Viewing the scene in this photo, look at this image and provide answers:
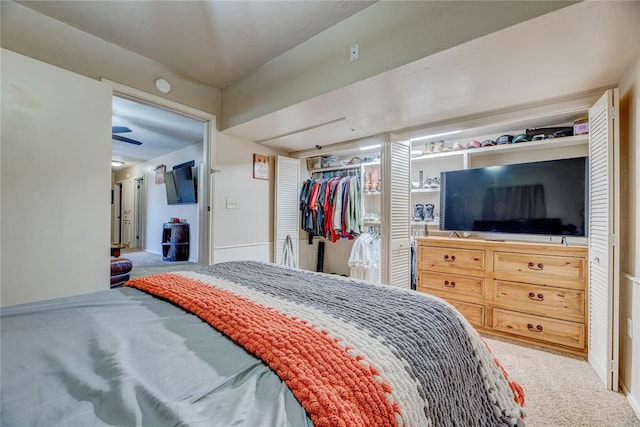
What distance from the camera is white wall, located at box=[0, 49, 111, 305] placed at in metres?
1.58

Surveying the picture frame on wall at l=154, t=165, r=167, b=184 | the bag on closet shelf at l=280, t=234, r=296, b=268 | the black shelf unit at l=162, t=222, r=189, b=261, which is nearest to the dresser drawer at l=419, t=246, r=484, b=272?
the bag on closet shelf at l=280, t=234, r=296, b=268

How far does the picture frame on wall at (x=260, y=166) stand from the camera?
3.28 metres

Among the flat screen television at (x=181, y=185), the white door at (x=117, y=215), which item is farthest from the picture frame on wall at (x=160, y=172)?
the white door at (x=117, y=215)

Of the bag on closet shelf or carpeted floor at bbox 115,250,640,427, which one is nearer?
carpeted floor at bbox 115,250,640,427

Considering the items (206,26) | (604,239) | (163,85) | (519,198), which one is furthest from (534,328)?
(163,85)

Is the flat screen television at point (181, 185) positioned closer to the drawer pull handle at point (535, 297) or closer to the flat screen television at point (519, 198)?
the flat screen television at point (519, 198)

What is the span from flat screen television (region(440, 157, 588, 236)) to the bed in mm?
1730

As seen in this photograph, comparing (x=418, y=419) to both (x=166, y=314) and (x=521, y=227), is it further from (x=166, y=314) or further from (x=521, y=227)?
(x=521, y=227)

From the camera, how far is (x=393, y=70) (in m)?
1.68

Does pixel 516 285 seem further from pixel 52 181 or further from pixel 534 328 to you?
pixel 52 181

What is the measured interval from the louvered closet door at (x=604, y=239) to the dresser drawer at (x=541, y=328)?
129 mm

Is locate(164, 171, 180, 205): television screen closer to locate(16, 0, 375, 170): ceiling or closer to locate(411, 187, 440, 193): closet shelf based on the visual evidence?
locate(16, 0, 375, 170): ceiling

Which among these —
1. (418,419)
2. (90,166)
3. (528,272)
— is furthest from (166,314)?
(528,272)

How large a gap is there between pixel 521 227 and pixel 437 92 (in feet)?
4.71
